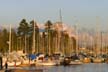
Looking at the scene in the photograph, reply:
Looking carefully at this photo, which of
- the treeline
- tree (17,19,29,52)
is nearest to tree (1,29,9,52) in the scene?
the treeline

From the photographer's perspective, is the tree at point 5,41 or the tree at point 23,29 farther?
the tree at point 23,29

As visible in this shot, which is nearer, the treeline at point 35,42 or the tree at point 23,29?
the treeline at point 35,42

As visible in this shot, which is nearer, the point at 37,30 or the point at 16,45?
the point at 16,45

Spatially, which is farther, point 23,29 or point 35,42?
point 23,29

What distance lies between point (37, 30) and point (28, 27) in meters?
4.31

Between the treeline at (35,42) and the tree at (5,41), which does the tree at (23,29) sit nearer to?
the treeline at (35,42)

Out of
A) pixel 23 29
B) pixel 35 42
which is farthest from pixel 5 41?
pixel 23 29

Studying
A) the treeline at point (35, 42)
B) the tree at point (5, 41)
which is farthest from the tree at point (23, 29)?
the tree at point (5, 41)

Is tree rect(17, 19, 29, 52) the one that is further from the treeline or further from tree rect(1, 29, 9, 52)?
tree rect(1, 29, 9, 52)

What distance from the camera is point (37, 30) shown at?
18500cm

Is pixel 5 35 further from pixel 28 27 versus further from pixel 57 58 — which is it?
pixel 57 58

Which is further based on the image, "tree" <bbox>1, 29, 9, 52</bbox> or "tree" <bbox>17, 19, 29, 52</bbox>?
"tree" <bbox>17, 19, 29, 52</bbox>

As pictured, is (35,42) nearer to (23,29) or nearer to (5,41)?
(5,41)

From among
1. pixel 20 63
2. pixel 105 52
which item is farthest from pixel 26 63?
pixel 105 52
